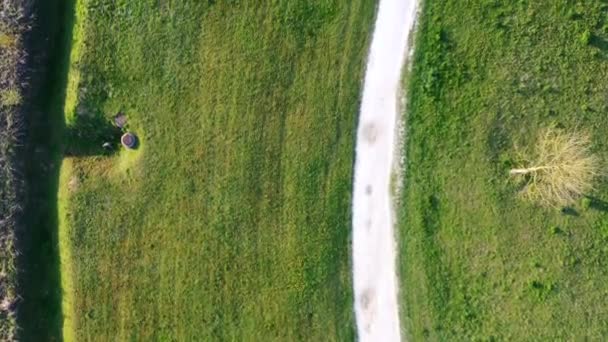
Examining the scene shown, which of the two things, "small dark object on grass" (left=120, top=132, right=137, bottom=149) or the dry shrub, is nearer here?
the dry shrub

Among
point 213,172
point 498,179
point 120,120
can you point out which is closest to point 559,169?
point 498,179

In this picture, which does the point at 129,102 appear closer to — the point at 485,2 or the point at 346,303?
the point at 346,303

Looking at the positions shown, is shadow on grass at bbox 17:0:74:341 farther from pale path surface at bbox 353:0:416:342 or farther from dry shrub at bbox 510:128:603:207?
dry shrub at bbox 510:128:603:207

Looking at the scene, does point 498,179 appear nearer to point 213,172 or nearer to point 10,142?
point 213,172

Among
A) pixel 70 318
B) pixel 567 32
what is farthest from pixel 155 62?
pixel 567 32

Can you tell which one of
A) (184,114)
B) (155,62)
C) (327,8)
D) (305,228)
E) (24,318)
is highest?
(327,8)

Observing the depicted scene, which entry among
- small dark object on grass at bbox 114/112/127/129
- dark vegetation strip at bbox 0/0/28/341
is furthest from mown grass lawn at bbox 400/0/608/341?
dark vegetation strip at bbox 0/0/28/341
